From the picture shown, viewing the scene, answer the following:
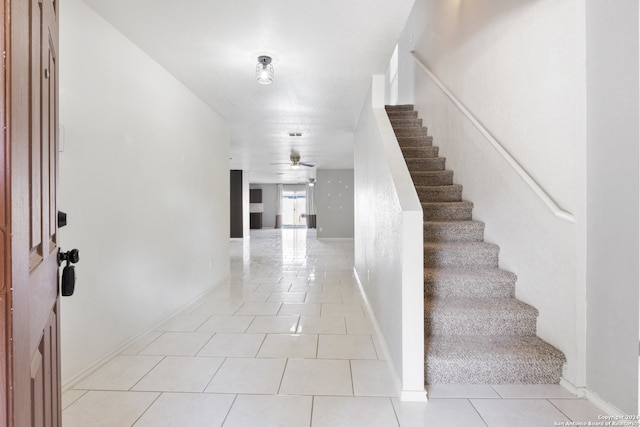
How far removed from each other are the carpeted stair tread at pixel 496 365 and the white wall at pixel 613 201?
0.68 ft

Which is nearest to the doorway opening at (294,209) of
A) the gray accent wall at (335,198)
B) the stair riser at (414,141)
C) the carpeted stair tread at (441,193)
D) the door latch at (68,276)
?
the gray accent wall at (335,198)

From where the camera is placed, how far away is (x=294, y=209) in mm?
18891

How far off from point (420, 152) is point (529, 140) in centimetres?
188

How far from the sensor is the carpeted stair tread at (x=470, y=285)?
7.93 ft

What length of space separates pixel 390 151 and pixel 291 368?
5.54 feet

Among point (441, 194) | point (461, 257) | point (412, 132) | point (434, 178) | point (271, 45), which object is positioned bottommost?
point (461, 257)

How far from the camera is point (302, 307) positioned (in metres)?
3.57

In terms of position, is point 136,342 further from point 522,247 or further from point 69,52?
point 522,247

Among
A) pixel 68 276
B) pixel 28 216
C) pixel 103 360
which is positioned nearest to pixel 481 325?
pixel 68 276

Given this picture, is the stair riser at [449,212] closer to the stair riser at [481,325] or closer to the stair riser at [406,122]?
the stair riser at [481,325]

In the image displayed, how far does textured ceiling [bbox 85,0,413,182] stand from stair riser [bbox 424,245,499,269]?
1.74 meters

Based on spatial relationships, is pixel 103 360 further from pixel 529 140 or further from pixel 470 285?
pixel 529 140

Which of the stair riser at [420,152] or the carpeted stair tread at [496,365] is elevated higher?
the stair riser at [420,152]

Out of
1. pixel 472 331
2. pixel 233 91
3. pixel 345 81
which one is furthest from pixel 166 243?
pixel 472 331
